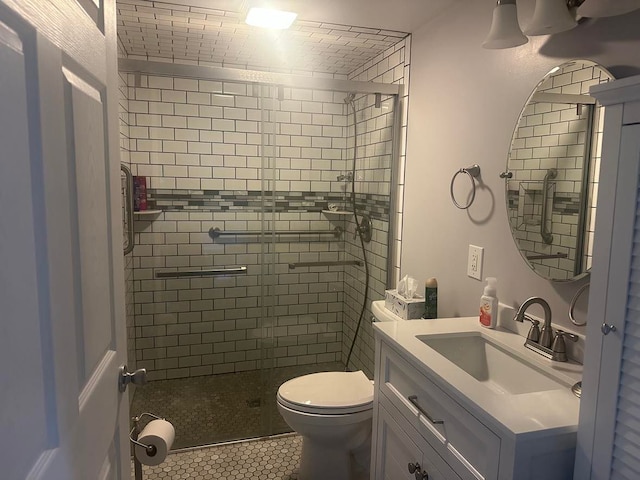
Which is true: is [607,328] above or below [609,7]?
below

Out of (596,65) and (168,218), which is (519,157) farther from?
(168,218)

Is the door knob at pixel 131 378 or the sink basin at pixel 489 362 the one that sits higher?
the door knob at pixel 131 378

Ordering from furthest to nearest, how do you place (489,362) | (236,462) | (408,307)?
1. (236,462)
2. (408,307)
3. (489,362)

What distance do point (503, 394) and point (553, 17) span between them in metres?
1.10

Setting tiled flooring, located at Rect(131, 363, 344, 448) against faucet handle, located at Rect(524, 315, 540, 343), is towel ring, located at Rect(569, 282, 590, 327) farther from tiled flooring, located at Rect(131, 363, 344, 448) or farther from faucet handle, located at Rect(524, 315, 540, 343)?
tiled flooring, located at Rect(131, 363, 344, 448)

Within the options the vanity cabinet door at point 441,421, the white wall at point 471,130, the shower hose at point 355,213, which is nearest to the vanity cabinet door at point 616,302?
the vanity cabinet door at point 441,421

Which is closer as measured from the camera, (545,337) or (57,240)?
(57,240)

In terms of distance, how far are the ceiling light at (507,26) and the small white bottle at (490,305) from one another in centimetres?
85

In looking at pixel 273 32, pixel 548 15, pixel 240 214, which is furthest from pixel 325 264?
pixel 548 15

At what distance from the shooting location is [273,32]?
2.56 meters

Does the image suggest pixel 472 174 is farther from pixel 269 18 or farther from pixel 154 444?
pixel 154 444

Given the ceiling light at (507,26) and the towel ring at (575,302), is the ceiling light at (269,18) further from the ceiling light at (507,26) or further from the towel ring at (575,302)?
the towel ring at (575,302)

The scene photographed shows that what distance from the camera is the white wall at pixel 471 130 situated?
148 centimetres

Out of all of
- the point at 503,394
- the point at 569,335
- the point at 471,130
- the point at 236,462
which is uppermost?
the point at 471,130
